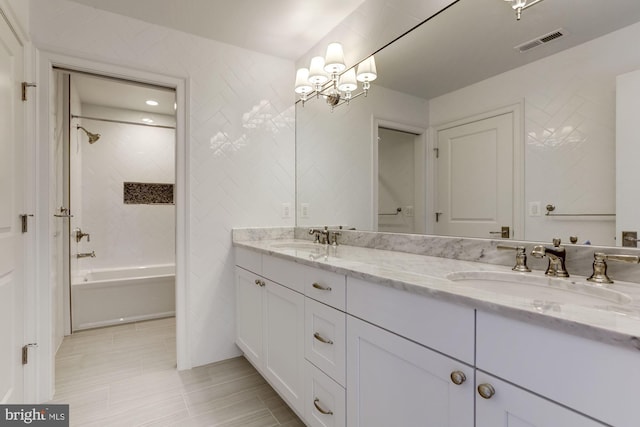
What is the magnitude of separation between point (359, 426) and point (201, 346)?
1.49 m

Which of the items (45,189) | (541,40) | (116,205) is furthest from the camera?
(116,205)

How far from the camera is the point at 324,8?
1904 millimetres

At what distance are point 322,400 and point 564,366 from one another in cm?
96

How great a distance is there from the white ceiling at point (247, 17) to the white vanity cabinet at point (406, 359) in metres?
1.66

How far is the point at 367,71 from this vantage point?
192cm

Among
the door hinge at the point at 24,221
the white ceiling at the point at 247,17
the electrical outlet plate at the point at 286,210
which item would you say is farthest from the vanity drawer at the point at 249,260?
the white ceiling at the point at 247,17

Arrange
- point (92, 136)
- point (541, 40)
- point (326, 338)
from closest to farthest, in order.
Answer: point (541, 40)
point (326, 338)
point (92, 136)

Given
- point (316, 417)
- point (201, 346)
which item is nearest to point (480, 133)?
point (316, 417)

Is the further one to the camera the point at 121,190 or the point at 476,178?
the point at 121,190

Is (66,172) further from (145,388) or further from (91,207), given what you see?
(145,388)

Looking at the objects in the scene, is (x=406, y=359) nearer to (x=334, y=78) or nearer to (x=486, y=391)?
(x=486, y=391)

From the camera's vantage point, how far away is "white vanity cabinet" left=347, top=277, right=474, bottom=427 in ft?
2.52

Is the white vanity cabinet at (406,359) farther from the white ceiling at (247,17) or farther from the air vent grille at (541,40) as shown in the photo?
the white ceiling at (247,17)

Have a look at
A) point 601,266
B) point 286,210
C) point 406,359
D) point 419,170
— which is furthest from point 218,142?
point 601,266
